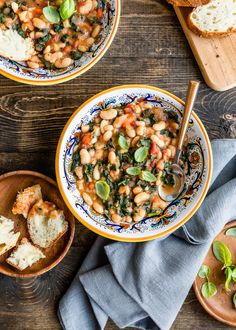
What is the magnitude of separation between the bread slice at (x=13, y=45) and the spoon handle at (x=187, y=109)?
3.09 ft

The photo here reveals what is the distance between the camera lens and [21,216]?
9.64ft

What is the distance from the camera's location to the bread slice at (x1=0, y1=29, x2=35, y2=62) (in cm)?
270

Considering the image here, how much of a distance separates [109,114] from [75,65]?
1.13 feet

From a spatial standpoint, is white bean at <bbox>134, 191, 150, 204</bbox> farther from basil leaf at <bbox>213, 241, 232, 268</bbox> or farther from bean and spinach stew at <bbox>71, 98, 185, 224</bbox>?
basil leaf at <bbox>213, 241, 232, 268</bbox>

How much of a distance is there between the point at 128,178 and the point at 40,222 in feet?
2.00

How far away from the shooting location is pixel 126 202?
274 centimetres

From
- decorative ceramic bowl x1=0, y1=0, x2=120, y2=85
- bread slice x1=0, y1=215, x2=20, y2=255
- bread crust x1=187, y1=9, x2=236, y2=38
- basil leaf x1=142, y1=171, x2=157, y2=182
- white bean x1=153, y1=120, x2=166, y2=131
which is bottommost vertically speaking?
bread slice x1=0, y1=215, x2=20, y2=255

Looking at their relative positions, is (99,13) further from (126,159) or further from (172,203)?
(172,203)

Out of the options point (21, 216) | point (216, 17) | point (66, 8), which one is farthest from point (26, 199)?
point (216, 17)

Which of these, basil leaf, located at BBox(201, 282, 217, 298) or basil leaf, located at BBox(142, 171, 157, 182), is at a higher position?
basil leaf, located at BBox(142, 171, 157, 182)

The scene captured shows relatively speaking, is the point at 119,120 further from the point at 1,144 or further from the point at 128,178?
the point at 1,144

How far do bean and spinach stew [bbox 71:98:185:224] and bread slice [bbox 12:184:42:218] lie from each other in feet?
0.94

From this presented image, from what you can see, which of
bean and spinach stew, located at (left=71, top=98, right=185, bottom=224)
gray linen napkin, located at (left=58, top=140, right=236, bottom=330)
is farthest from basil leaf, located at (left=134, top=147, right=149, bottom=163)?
gray linen napkin, located at (left=58, top=140, right=236, bottom=330)

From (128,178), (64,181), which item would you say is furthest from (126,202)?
(64,181)
